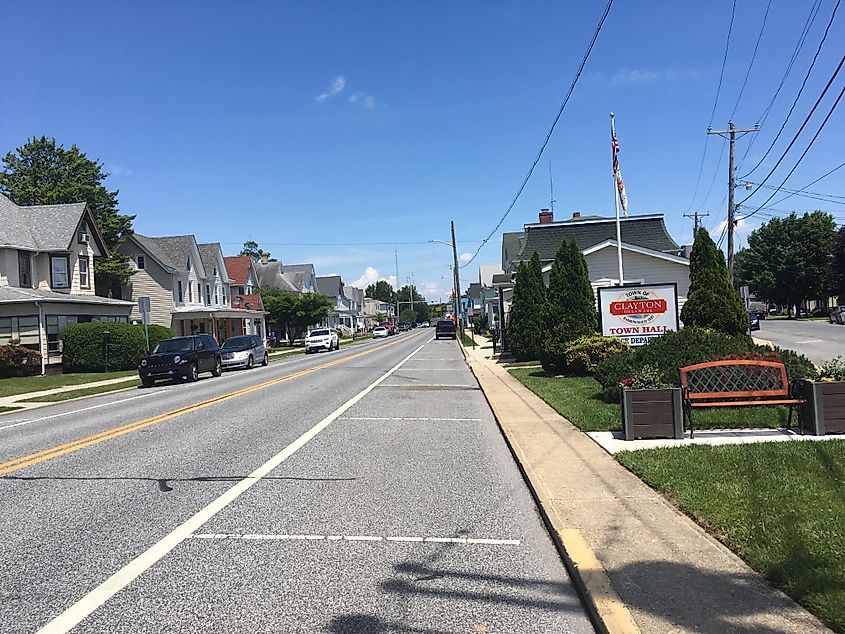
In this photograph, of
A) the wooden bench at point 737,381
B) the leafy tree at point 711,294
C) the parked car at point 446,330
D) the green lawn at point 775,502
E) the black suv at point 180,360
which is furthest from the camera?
the parked car at point 446,330

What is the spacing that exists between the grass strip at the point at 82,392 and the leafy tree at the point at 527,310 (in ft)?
47.2

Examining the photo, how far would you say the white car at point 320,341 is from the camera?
51375 mm

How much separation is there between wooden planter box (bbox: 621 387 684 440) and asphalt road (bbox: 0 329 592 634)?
173cm

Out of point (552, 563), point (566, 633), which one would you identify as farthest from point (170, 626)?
point (552, 563)

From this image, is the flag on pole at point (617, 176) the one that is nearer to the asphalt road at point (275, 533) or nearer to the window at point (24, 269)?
the asphalt road at point (275, 533)

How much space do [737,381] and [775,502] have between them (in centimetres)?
475

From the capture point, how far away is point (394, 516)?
679 centimetres

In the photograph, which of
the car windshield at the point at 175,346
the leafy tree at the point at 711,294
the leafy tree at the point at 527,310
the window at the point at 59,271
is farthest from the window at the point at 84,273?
the leafy tree at the point at 711,294

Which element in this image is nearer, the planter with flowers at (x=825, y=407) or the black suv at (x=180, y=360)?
the planter with flowers at (x=825, y=407)

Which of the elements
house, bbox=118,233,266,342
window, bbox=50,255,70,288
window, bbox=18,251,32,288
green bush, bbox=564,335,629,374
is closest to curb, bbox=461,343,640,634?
green bush, bbox=564,335,629,374

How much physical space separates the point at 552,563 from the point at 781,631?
5.98 feet

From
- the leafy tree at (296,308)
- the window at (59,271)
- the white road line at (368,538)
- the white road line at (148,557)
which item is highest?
the window at (59,271)

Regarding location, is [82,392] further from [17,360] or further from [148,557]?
[148,557]

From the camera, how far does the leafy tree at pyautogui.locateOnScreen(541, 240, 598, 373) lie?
19906 mm
